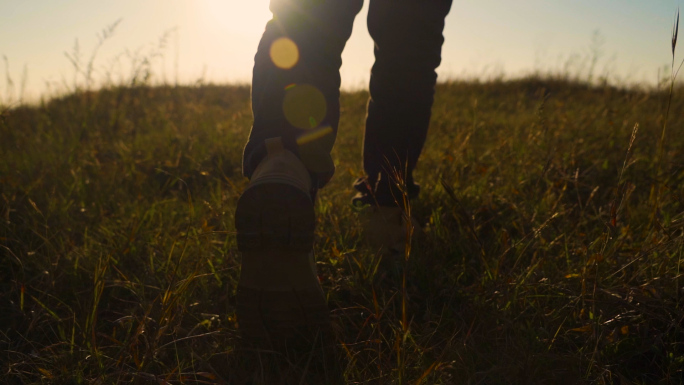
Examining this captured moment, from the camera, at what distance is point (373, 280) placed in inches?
52.9

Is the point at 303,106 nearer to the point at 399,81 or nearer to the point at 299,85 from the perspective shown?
the point at 299,85

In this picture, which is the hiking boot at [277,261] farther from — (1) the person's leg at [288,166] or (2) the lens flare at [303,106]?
(2) the lens flare at [303,106]

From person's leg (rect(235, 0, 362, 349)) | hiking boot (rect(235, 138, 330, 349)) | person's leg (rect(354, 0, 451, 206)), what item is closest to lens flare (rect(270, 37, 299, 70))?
person's leg (rect(235, 0, 362, 349))

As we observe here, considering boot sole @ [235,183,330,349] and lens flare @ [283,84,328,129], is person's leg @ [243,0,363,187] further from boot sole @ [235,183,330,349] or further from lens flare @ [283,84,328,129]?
boot sole @ [235,183,330,349]

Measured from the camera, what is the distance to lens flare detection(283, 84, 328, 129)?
3.66 feet

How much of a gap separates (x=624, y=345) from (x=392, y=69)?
3.40 feet

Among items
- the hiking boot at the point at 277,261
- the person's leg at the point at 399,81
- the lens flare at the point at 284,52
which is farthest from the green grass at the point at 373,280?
the lens flare at the point at 284,52

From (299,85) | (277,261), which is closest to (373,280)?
(277,261)

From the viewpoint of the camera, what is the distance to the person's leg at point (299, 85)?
1.12 m

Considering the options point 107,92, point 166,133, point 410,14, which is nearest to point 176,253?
point 410,14

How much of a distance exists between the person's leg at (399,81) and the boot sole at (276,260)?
523 mm

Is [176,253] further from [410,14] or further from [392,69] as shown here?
[410,14]

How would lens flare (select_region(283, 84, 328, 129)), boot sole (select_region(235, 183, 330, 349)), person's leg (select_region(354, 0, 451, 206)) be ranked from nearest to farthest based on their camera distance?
boot sole (select_region(235, 183, 330, 349)) → lens flare (select_region(283, 84, 328, 129)) → person's leg (select_region(354, 0, 451, 206))

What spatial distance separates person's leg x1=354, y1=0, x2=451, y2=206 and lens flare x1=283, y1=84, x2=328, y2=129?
384 mm
